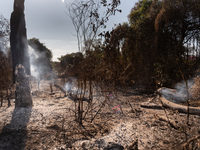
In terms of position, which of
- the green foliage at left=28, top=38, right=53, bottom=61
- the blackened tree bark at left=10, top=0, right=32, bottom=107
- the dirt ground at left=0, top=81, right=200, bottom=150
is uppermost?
the green foliage at left=28, top=38, right=53, bottom=61

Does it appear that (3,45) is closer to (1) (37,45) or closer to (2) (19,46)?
(2) (19,46)

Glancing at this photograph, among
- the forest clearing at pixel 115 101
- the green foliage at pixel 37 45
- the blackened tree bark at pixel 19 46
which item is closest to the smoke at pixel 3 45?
the forest clearing at pixel 115 101

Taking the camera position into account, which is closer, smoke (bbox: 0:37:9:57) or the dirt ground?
the dirt ground

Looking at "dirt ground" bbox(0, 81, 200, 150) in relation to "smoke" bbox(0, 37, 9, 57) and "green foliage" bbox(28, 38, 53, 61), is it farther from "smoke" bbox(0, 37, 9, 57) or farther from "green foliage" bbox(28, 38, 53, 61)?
"green foliage" bbox(28, 38, 53, 61)

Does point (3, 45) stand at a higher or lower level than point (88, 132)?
higher

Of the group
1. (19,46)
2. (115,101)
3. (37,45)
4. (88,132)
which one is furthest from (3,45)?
(37,45)

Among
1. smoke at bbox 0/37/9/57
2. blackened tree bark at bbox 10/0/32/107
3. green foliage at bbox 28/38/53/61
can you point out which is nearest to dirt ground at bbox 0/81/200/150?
blackened tree bark at bbox 10/0/32/107

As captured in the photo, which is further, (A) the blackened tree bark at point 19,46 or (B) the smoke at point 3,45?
(B) the smoke at point 3,45

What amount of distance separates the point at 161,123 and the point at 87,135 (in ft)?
4.99

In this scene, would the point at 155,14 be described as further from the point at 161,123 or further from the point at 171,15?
the point at 161,123

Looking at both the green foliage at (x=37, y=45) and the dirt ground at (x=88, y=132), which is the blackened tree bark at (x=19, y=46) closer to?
the dirt ground at (x=88, y=132)

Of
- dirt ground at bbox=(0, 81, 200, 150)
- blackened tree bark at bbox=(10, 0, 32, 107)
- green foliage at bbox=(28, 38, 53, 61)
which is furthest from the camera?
green foliage at bbox=(28, 38, 53, 61)

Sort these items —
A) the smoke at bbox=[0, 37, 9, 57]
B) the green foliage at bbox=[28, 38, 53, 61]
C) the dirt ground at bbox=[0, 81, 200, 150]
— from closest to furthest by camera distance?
1. the dirt ground at bbox=[0, 81, 200, 150]
2. the smoke at bbox=[0, 37, 9, 57]
3. the green foliage at bbox=[28, 38, 53, 61]

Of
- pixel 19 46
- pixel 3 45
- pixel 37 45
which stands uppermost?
pixel 37 45
